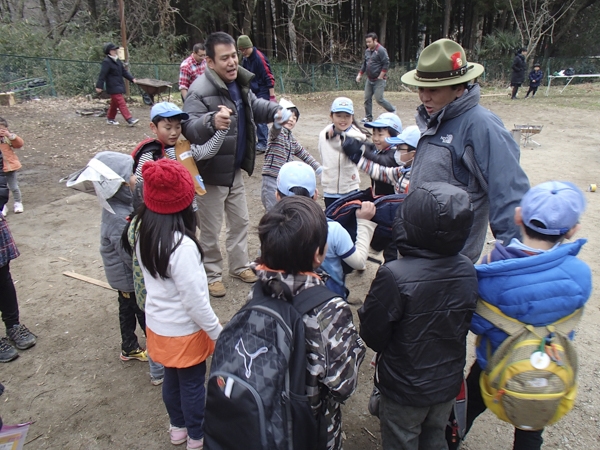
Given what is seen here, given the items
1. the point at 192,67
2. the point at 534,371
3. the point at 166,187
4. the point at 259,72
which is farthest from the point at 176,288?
the point at 259,72

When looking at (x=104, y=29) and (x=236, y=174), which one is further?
A: (x=104, y=29)

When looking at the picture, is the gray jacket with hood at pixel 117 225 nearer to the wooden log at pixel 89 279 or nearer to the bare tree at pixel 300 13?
the wooden log at pixel 89 279

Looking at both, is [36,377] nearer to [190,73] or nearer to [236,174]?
[236,174]

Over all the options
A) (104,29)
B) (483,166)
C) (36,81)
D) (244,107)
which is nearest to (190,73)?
(244,107)

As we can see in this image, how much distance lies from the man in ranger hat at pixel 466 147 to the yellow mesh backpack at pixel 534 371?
0.52m

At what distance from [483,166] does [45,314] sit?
359 centimetres

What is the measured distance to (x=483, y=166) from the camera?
2.20 metres

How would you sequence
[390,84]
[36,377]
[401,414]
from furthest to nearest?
[390,84]
[36,377]
[401,414]

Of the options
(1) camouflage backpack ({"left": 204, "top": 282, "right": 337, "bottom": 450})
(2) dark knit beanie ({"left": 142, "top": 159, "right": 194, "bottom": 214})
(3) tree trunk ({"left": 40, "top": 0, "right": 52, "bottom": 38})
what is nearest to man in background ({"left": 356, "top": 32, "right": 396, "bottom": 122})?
(2) dark knit beanie ({"left": 142, "top": 159, "right": 194, "bottom": 214})

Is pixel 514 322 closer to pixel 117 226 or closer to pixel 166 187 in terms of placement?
pixel 166 187

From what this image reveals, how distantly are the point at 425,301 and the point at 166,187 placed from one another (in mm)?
1258

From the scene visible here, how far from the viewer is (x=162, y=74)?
17453mm

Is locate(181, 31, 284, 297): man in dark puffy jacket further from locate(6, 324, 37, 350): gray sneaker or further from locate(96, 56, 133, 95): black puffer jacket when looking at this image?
locate(96, 56, 133, 95): black puffer jacket

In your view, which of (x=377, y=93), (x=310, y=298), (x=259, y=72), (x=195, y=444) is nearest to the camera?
(x=310, y=298)
